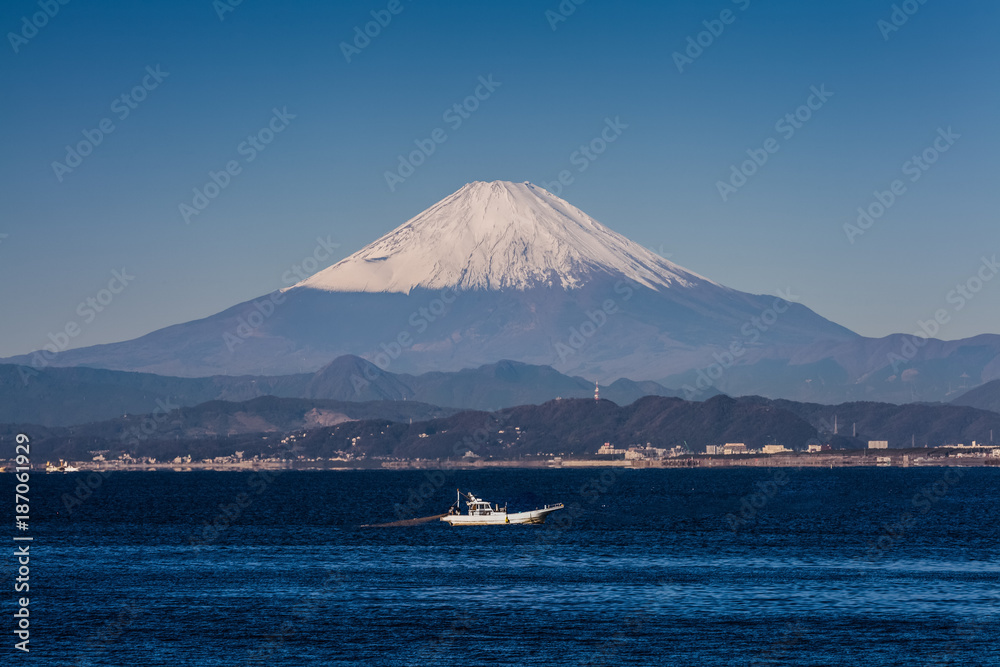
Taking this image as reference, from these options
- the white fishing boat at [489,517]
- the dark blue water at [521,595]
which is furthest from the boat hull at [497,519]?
the dark blue water at [521,595]

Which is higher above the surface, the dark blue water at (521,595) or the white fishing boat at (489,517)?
the white fishing boat at (489,517)

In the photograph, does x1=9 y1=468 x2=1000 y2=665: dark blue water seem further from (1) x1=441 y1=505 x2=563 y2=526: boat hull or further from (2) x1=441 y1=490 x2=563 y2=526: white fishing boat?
(2) x1=441 y1=490 x2=563 y2=526: white fishing boat

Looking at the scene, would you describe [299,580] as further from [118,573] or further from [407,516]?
[407,516]

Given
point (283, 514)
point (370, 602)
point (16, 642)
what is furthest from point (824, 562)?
point (283, 514)

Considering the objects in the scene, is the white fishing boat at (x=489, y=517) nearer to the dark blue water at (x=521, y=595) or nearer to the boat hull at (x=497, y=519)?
the boat hull at (x=497, y=519)

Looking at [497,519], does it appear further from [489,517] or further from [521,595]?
[521,595]

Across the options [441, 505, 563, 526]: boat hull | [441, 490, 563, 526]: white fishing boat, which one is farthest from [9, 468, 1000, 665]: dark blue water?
[441, 490, 563, 526]: white fishing boat

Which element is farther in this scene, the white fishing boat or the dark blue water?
the white fishing boat

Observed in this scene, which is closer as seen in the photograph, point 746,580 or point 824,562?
point 746,580
